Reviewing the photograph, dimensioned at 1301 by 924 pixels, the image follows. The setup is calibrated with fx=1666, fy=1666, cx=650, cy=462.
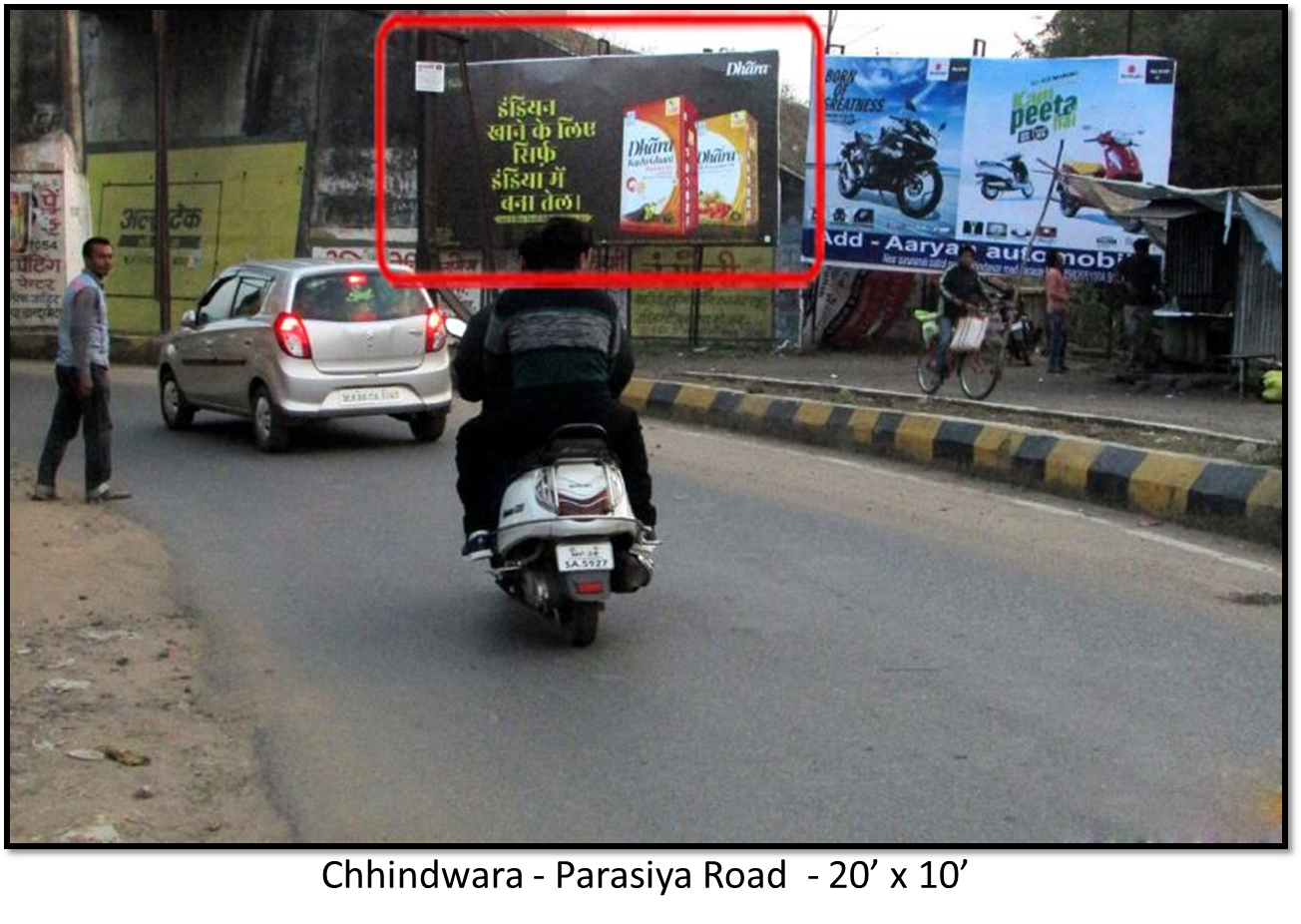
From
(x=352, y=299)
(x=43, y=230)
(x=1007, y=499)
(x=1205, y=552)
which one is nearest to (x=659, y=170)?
(x=43, y=230)

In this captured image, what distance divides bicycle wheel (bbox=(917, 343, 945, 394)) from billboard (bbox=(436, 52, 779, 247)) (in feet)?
24.5

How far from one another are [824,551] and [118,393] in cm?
1059

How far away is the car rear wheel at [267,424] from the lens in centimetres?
1203

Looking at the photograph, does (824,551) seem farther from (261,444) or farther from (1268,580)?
(261,444)

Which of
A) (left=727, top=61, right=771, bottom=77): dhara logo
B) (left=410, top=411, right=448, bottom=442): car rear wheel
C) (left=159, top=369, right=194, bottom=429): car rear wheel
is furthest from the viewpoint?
(left=727, top=61, right=771, bottom=77): dhara logo

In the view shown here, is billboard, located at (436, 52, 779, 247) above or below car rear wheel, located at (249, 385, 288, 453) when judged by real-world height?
above

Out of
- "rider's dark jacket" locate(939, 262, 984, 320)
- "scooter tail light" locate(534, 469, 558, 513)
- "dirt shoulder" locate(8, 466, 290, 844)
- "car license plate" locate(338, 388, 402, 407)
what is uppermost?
"rider's dark jacket" locate(939, 262, 984, 320)

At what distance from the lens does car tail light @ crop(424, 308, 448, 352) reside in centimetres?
1211

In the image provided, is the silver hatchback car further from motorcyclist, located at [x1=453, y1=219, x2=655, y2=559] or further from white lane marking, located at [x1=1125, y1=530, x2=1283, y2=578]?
white lane marking, located at [x1=1125, y1=530, x2=1283, y2=578]

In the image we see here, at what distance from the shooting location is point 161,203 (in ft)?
52.1

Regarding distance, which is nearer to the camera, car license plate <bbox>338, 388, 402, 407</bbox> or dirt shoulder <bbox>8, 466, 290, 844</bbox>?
dirt shoulder <bbox>8, 466, 290, 844</bbox>

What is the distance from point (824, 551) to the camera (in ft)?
25.9

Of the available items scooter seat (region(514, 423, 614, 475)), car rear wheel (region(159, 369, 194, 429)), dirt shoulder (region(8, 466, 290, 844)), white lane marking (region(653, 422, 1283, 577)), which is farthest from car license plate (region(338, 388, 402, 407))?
scooter seat (region(514, 423, 614, 475))

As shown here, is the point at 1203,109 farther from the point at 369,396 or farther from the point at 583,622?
the point at 583,622
